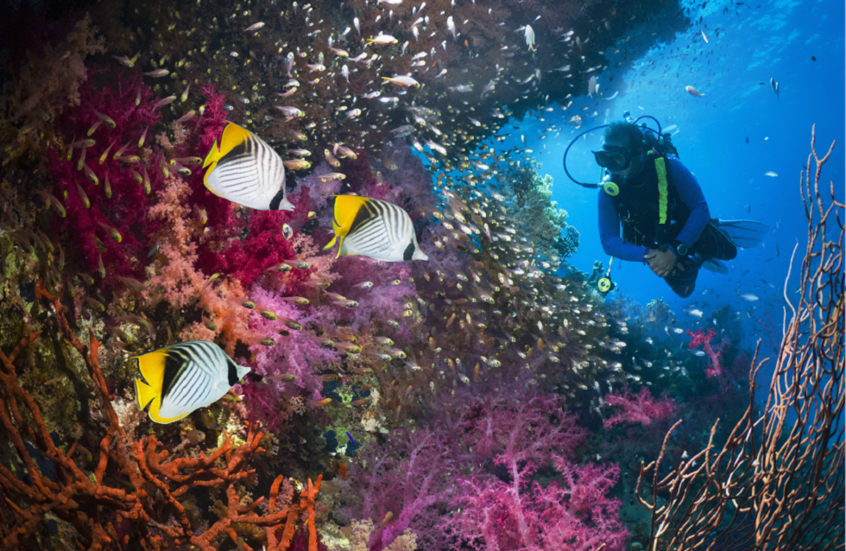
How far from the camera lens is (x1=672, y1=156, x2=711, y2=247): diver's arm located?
168 inches

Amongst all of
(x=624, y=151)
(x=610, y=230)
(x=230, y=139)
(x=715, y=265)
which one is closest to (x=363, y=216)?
(x=230, y=139)

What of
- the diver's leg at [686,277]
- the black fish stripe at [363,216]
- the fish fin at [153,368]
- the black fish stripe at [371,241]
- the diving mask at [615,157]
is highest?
the diving mask at [615,157]

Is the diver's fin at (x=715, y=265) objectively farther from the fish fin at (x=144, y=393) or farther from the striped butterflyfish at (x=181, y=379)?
the fish fin at (x=144, y=393)

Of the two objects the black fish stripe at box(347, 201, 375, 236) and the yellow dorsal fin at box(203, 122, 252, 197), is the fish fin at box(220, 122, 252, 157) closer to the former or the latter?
the yellow dorsal fin at box(203, 122, 252, 197)

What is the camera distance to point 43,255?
2.42 meters

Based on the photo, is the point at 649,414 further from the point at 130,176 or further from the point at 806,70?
the point at 806,70

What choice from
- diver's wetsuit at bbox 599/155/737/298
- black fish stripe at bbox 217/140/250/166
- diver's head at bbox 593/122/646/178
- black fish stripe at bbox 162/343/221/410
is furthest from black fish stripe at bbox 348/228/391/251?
diver's wetsuit at bbox 599/155/737/298

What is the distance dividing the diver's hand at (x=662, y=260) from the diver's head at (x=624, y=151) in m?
1.01

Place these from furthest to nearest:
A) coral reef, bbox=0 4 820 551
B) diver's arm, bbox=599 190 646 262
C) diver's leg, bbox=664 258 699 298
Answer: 1. diver's arm, bbox=599 190 646 262
2. diver's leg, bbox=664 258 699 298
3. coral reef, bbox=0 4 820 551

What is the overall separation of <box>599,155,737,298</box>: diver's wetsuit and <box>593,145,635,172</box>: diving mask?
0.70 feet

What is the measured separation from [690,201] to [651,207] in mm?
395

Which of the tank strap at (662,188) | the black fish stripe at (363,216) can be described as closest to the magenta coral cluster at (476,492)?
the black fish stripe at (363,216)

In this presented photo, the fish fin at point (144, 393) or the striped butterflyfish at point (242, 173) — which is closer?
the fish fin at point (144, 393)

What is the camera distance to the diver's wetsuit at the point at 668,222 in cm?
437
